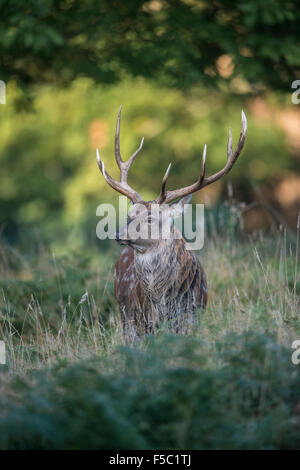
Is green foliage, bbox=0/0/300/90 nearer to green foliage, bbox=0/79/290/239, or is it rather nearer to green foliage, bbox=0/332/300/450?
green foliage, bbox=0/332/300/450

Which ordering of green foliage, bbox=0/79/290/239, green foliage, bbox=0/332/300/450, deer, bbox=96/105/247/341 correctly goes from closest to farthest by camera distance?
green foliage, bbox=0/332/300/450 → deer, bbox=96/105/247/341 → green foliage, bbox=0/79/290/239

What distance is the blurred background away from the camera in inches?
300

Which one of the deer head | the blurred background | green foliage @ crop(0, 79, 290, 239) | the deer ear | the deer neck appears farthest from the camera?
green foliage @ crop(0, 79, 290, 239)

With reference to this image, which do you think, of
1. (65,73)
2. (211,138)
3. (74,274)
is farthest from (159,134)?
(74,274)

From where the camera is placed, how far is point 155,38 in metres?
8.00

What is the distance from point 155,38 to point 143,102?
7765 millimetres

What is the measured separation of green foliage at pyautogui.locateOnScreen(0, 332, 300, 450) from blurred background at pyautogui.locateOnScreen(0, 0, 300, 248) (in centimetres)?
333

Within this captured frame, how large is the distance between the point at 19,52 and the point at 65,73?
0.74 m

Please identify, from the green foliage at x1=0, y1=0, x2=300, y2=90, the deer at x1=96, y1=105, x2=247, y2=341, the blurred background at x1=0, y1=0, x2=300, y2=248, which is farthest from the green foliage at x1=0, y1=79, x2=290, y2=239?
the deer at x1=96, y1=105, x2=247, y2=341

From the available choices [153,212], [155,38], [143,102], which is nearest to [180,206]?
[153,212]

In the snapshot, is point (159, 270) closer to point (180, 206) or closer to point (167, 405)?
point (180, 206)

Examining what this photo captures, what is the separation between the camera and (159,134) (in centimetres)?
1553
